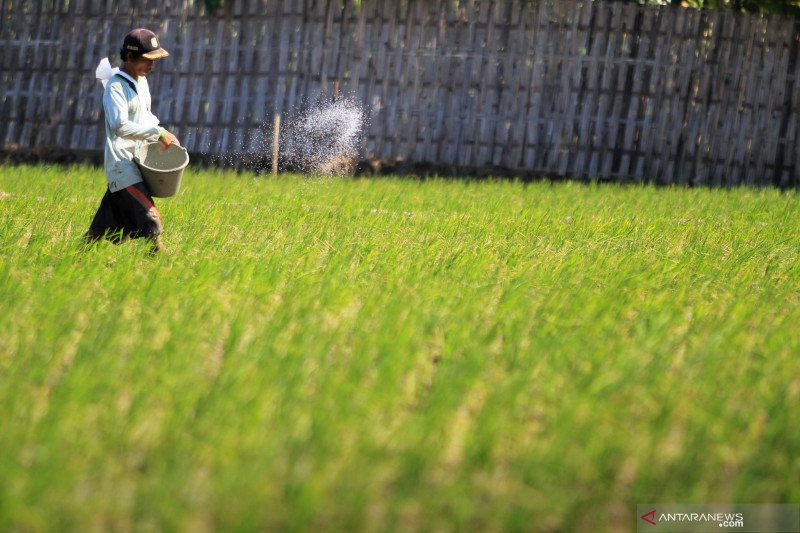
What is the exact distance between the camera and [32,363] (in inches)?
132

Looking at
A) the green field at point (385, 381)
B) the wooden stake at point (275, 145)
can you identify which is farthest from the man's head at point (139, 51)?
the wooden stake at point (275, 145)

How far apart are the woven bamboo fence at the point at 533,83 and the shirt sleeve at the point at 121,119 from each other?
5.96 meters

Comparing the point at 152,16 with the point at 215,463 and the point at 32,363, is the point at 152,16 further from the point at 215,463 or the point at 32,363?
the point at 215,463

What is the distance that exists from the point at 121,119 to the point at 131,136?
3.9 inches

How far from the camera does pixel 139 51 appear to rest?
17.8ft

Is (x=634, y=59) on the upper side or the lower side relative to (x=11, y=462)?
upper

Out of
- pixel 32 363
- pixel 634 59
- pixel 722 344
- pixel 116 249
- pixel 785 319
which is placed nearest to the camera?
pixel 32 363

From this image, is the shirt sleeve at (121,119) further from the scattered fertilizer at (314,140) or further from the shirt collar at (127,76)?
the scattered fertilizer at (314,140)

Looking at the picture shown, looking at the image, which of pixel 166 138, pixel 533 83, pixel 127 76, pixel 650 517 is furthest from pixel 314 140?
pixel 650 517

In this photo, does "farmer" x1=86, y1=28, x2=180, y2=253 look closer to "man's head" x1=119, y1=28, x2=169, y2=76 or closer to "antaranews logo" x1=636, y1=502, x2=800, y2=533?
"man's head" x1=119, y1=28, x2=169, y2=76

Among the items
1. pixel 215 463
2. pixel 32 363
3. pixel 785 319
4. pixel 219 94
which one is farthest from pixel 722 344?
pixel 219 94

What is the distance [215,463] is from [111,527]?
361 mm

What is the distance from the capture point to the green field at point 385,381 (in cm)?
252

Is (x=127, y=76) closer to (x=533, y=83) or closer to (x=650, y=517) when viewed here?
(x=650, y=517)
